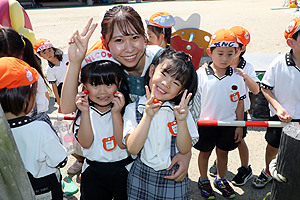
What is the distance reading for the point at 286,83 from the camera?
104 inches

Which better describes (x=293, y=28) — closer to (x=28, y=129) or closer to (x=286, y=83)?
(x=286, y=83)

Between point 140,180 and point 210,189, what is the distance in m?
1.34

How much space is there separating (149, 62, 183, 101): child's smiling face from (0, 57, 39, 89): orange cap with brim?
0.84 m

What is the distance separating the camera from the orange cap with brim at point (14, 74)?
1674 mm

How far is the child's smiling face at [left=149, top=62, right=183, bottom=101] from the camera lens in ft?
5.63

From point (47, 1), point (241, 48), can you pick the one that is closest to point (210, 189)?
point (241, 48)

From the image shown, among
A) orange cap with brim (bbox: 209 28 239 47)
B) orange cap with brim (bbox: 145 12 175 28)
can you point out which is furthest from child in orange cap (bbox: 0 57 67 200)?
orange cap with brim (bbox: 145 12 175 28)

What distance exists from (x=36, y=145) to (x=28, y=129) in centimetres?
12

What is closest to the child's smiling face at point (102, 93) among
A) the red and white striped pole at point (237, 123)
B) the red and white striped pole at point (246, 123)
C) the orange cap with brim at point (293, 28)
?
the red and white striped pole at point (237, 123)

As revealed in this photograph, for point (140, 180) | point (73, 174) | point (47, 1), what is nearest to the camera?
point (140, 180)

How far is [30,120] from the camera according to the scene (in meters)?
1.80

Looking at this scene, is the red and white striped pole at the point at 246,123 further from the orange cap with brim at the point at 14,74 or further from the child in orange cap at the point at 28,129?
the orange cap with brim at the point at 14,74

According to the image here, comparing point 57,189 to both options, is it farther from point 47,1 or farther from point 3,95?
point 47,1

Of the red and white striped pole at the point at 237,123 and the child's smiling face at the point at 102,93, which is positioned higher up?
the child's smiling face at the point at 102,93
